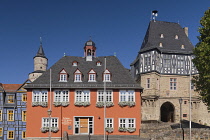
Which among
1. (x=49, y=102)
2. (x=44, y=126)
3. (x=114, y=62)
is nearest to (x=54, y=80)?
(x=49, y=102)

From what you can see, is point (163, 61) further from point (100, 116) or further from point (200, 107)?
point (100, 116)

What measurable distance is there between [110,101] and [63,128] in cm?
690

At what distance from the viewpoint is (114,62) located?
39594mm

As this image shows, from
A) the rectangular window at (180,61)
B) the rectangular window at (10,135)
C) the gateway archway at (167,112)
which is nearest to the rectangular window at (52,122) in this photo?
the rectangular window at (10,135)

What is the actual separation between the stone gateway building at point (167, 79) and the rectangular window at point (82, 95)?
15.2 meters

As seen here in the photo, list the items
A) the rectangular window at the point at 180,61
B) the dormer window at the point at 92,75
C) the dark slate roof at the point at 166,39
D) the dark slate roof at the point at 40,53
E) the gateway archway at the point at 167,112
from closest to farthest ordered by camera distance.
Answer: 1. the dormer window at the point at 92,75
2. the rectangular window at the point at 180,61
3. the dark slate roof at the point at 166,39
4. the gateway archway at the point at 167,112
5. the dark slate roof at the point at 40,53

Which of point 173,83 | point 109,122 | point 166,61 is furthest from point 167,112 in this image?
point 109,122

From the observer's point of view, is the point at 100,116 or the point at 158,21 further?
the point at 158,21

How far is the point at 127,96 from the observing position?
35656 millimetres

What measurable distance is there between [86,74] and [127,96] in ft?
20.8

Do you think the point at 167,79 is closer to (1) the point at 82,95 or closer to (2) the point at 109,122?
(2) the point at 109,122

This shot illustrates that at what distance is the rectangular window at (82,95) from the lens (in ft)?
117

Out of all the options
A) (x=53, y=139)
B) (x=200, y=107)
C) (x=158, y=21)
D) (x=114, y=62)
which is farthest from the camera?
(x=158, y=21)

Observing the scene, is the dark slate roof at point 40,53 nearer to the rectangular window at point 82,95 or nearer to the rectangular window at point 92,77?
the rectangular window at point 92,77
